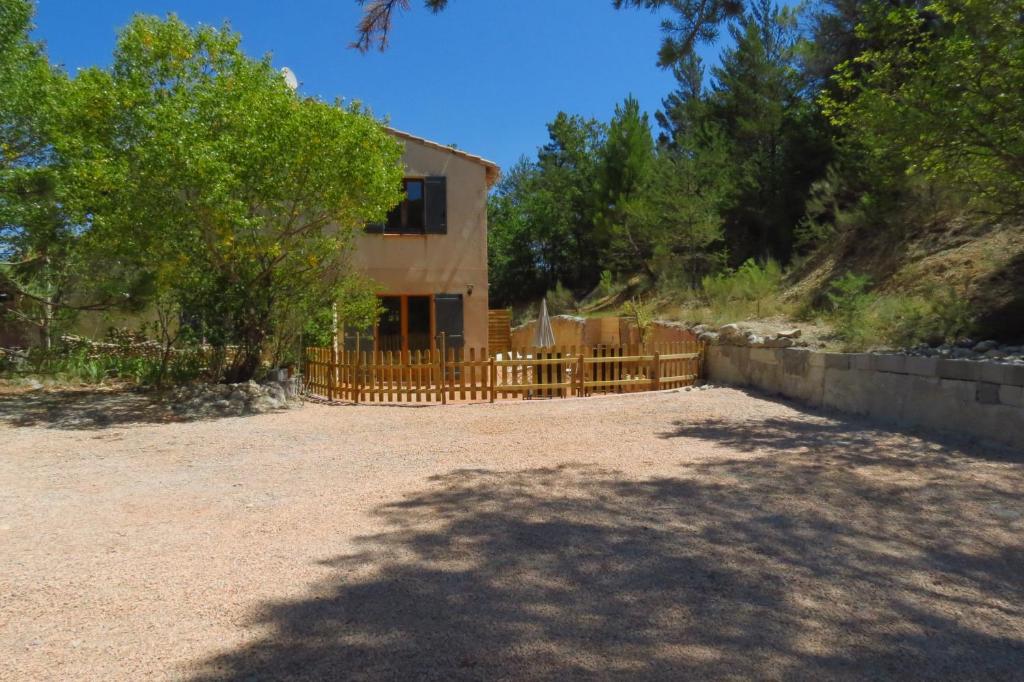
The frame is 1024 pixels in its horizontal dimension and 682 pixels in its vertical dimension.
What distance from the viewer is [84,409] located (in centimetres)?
1003

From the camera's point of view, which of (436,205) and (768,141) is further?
(768,141)

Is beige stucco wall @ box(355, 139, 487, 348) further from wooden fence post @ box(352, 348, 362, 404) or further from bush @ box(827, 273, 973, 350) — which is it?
bush @ box(827, 273, 973, 350)

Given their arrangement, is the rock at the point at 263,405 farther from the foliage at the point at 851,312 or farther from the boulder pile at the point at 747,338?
the foliage at the point at 851,312

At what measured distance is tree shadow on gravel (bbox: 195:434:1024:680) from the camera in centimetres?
276

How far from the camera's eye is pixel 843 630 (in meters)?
3.04

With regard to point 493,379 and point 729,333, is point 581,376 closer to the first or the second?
point 493,379

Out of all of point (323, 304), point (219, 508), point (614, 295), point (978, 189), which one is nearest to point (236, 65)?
point (323, 304)

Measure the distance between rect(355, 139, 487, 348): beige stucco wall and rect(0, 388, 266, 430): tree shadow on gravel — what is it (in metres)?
5.26

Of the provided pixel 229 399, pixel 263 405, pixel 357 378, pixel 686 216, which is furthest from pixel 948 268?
pixel 229 399

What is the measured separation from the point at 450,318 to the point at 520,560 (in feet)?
36.7

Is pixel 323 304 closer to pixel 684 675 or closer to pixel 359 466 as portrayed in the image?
pixel 359 466

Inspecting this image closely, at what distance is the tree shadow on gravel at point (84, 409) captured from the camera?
9164mm

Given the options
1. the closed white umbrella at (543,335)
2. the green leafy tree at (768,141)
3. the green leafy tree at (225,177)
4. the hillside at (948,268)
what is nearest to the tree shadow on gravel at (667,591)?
the hillside at (948,268)

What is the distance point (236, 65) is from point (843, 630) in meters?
10.2
